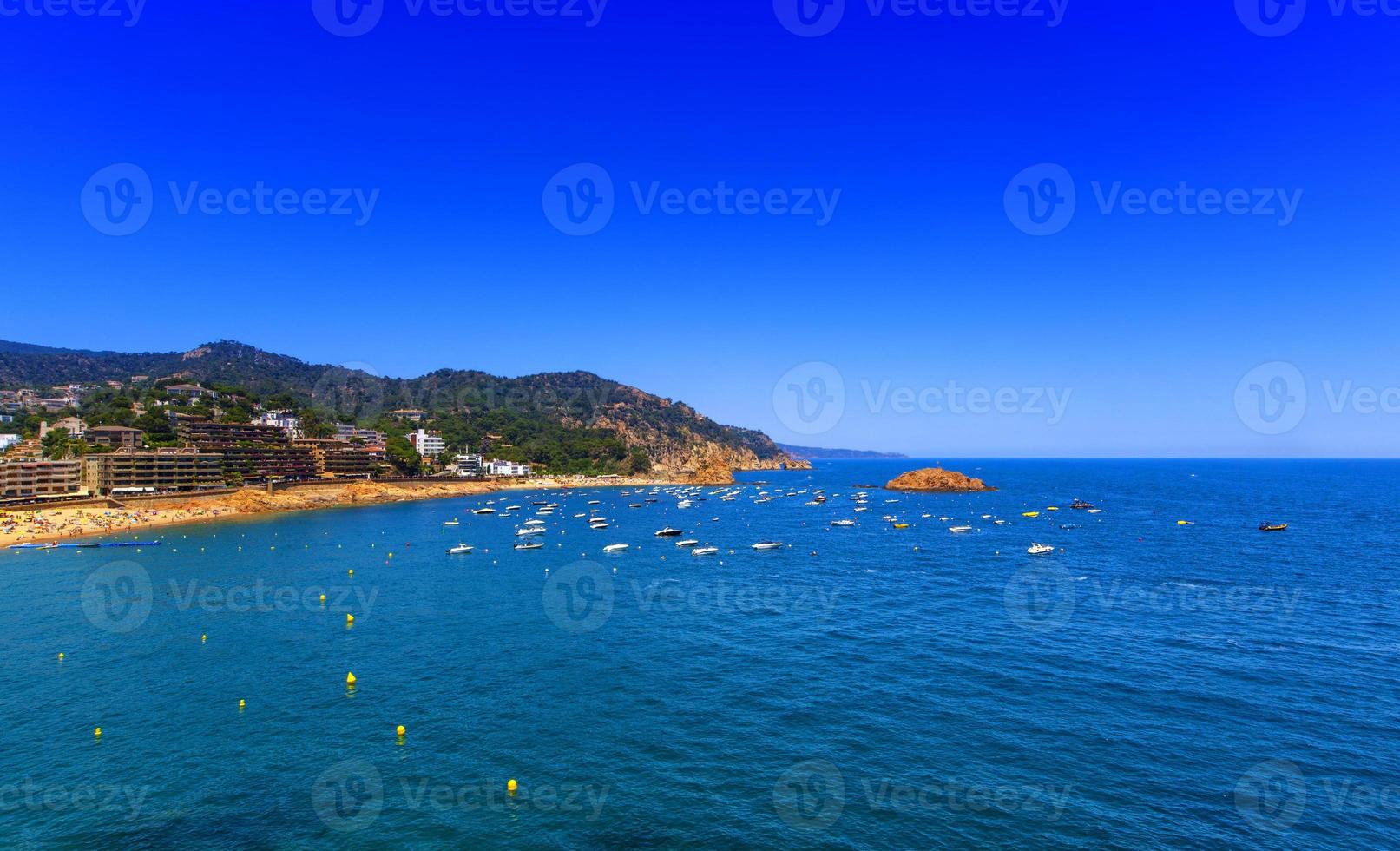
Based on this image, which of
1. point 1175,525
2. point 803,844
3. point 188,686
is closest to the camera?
point 803,844

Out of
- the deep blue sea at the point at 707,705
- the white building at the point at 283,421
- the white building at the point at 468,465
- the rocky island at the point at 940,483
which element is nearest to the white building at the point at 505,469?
the white building at the point at 468,465

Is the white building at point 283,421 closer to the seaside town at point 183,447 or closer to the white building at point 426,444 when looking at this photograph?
the seaside town at point 183,447

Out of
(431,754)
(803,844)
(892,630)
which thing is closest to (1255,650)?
(892,630)

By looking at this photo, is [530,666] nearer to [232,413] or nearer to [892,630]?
[892,630]

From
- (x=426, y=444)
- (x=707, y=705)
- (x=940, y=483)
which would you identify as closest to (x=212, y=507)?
(x=426, y=444)

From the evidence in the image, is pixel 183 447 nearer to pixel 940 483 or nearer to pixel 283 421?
pixel 283 421

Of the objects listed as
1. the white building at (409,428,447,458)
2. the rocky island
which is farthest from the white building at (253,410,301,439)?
the rocky island
